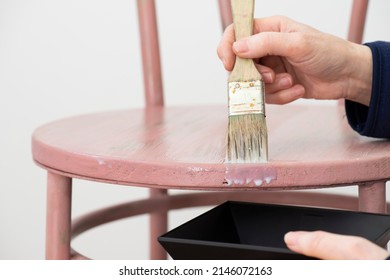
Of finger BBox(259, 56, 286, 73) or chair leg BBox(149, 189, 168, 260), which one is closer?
finger BBox(259, 56, 286, 73)

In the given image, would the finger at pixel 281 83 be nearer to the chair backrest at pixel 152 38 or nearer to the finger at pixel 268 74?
the finger at pixel 268 74

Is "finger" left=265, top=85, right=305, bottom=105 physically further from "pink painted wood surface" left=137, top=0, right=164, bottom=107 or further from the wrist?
"pink painted wood surface" left=137, top=0, right=164, bottom=107

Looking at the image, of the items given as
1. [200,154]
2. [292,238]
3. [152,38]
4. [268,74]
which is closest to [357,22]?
[152,38]

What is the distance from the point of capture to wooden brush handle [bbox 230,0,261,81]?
661 millimetres

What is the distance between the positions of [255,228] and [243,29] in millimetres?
196

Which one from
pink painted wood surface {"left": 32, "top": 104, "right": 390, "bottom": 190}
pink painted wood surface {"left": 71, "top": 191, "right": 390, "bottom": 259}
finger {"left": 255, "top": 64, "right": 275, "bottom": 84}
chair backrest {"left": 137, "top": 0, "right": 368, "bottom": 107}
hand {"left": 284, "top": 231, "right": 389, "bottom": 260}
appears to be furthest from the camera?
chair backrest {"left": 137, "top": 0, "right": 368, "bottom": 107}

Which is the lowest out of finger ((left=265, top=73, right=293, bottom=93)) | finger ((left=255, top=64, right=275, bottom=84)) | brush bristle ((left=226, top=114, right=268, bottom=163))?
brush bristle ((left=226, top=114, right=268, bottom=163))

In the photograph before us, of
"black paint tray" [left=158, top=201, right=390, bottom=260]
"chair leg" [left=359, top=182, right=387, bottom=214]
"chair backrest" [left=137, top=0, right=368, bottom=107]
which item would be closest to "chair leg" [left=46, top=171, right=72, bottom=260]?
"black paint tray" [left=158, top=201, right=390, bottom=260]

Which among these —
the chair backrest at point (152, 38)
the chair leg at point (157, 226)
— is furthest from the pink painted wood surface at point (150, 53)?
the chair leg at point (157, 226)

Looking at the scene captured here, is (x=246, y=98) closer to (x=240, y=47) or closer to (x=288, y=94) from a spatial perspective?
(x=240, y=47)

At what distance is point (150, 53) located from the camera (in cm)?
117

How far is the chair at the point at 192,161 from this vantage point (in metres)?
0.63

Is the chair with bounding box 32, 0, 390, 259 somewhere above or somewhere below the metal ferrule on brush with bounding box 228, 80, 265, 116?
below

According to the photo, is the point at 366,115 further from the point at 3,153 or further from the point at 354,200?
the point at 3,153
